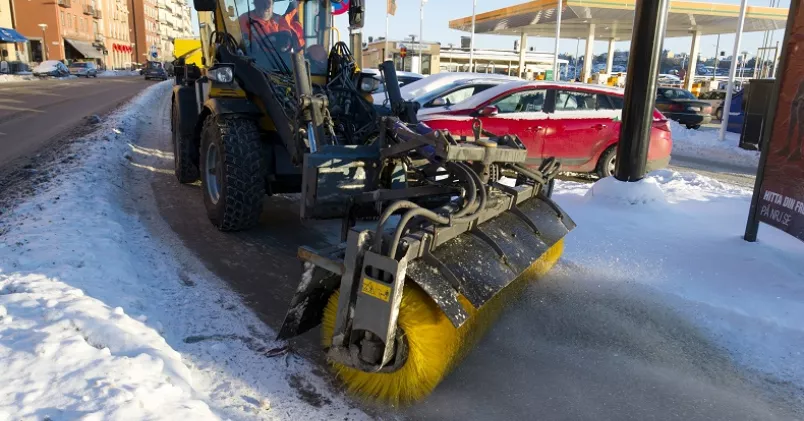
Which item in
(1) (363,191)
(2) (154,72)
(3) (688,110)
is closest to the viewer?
(1) (363,191)

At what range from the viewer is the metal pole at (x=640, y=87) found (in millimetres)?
6398

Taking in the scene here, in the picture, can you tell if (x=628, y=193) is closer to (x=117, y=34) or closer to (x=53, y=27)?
(x=53, y=27)

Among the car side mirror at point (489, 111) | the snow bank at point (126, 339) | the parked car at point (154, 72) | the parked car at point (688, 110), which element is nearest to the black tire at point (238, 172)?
→ the snow bank at point (126, 339)

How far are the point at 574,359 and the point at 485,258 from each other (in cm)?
86

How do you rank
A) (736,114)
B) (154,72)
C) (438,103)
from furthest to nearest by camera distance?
(154,72) < (736,114) < (438,103)

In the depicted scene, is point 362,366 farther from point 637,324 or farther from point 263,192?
point 263,192

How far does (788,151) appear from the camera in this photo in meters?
4.79

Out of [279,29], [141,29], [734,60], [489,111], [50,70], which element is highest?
[141,29]

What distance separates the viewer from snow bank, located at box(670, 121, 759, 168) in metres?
12.5

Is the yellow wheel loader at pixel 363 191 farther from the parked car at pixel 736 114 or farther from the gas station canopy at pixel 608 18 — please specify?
the gas station canopy at pixel 608 18

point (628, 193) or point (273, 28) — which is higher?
point (273, 28)

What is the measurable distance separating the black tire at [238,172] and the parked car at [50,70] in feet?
162

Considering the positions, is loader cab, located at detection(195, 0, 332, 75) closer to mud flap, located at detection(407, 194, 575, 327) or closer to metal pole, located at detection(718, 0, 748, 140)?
mud flap, located at detection(407, 194, 575, 327)

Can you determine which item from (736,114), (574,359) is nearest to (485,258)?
(574,359)
